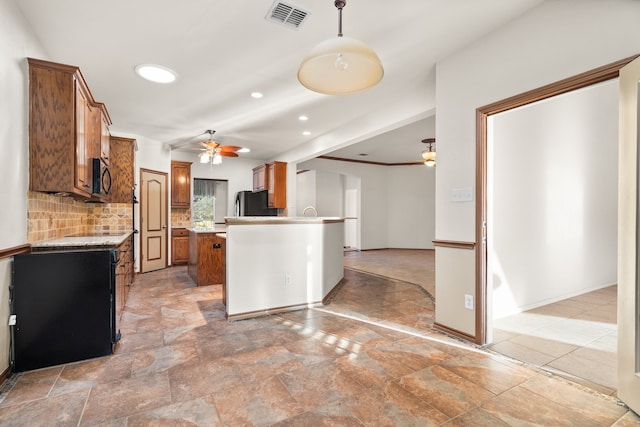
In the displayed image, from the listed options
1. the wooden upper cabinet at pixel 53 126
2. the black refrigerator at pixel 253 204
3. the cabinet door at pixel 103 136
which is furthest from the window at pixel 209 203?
the wooden upper cabinet at pixel 53 126

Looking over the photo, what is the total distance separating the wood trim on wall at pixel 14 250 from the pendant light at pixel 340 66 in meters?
2.22

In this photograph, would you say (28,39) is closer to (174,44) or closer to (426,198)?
(174,44)

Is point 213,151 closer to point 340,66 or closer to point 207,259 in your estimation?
point 207,259

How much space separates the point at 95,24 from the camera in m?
2.45

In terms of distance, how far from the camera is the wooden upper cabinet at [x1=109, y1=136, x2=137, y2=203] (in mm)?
4824

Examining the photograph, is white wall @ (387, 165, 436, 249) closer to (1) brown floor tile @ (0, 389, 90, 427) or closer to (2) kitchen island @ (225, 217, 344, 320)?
(2) kitchen island @ (225, 217, 344, 320)

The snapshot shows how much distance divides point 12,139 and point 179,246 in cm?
497

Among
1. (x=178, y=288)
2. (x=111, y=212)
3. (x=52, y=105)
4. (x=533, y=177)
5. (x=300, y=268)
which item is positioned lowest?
(x=178, y=288)

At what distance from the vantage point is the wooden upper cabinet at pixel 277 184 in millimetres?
7176

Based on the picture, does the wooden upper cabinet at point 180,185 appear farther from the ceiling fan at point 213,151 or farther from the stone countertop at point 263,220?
the stone countertop at point 263,220

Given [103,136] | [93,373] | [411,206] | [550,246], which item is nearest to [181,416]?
[93,373]

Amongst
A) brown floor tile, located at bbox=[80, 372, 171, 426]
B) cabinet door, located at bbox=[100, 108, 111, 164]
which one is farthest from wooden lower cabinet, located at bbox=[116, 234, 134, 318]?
cabinet door, located at bbox=[100, 108, 111, 164]

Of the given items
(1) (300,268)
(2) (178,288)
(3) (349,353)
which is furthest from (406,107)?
(2) (178,288)

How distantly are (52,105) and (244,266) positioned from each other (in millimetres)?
2138
